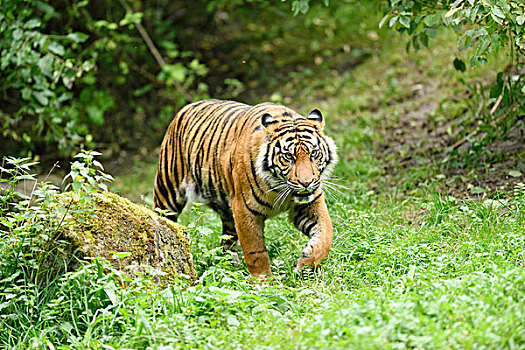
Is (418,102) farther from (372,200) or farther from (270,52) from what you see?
(270,52)

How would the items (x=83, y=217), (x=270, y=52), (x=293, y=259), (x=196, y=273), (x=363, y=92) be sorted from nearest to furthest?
(x=83, y=217) → (x=196, y=273) → (x=293, y=259) → (x=363, y=92) → (x=270, y=52)

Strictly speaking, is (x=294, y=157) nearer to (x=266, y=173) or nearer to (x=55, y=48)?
(x=266, y=173)

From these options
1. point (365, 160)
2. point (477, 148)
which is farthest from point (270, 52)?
point (477, 148)

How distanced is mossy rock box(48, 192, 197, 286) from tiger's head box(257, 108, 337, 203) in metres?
0.92

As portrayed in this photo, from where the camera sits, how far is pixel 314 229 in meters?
4.69

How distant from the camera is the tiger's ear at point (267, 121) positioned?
468 centimetres

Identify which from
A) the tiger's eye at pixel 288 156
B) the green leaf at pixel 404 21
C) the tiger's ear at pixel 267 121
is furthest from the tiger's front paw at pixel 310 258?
the green leaf at pixel 404 21

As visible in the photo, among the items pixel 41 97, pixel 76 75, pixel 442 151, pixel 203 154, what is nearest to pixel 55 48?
pixel 76 75

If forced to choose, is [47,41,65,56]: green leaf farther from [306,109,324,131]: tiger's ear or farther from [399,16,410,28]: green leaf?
[399,16,410,28]: green leaf

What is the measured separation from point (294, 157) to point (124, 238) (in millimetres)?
1448

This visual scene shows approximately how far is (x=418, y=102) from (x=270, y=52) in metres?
4.15

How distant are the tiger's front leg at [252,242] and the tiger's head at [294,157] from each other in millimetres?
306

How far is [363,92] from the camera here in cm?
972

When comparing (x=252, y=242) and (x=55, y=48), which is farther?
(x=55, y=48)
